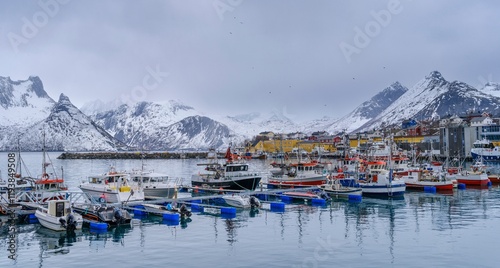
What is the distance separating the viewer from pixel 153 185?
54.4 metres

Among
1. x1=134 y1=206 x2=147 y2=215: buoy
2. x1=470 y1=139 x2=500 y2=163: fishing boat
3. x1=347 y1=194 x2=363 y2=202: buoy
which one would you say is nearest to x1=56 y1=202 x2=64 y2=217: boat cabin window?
x1=134 y1=206 x2=147 y2=215: buoy

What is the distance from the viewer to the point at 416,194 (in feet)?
192

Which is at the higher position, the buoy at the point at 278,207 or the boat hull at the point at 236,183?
the boat hull at the point at 236,183

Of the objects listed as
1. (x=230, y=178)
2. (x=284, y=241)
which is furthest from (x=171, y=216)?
(x=230, y=178)

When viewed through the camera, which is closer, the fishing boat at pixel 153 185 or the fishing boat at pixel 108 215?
the fishing boat at pixel 108 215

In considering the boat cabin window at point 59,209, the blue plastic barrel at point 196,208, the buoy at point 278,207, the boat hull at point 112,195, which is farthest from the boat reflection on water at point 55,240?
the buoy at point 278,207

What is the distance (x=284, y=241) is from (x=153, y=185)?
26.2 meters

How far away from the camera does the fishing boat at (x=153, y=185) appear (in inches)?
2124

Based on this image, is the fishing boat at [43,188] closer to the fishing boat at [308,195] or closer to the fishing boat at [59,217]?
the fishing boat at [59,217]

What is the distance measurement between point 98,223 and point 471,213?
31.5 m

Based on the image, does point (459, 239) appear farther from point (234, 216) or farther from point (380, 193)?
point (380, 193)

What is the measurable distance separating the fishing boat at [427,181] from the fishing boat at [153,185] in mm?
30603

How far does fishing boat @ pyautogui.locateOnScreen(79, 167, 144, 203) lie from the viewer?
157ft

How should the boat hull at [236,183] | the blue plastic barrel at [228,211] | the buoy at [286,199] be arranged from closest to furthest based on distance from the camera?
the blue plastic barrel at [228,211]
the buoy at [286,199]
the boat hull at [236,183]
